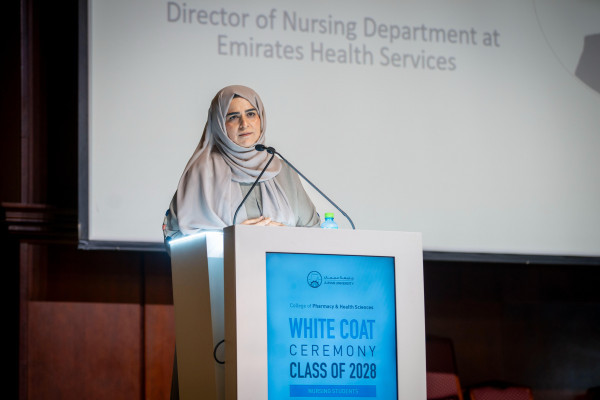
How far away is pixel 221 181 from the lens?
2.47 m

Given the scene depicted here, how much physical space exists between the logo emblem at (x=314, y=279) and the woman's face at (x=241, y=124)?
0.79 m

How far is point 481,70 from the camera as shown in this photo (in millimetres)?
4246

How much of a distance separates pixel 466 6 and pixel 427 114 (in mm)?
633

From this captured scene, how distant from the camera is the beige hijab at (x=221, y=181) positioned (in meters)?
2.42

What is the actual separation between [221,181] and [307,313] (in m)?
0.73

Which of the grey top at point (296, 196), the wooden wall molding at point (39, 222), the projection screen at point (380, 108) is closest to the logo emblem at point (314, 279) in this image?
the grey top at point (296, 196)

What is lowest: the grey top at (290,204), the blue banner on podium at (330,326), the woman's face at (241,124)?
the blue banner on podium at (330,326)

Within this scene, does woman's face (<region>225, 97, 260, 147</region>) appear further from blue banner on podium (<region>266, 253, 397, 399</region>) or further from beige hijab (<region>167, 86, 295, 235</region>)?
blue banner on podium (<region>266, 253, 397, 399</region>)

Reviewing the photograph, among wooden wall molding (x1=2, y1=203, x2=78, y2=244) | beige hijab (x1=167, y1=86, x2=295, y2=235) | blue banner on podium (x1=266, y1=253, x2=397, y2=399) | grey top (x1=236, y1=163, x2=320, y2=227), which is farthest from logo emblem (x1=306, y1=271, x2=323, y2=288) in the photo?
wooden wall molding (x1=2, y1=203, x2=78, y2=244)

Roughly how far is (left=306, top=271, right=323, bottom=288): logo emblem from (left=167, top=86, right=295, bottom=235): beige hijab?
56cm

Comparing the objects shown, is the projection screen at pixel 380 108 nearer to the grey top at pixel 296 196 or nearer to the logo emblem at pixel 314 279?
the grey top at pixel 296 196

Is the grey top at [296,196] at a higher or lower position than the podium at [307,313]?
higher

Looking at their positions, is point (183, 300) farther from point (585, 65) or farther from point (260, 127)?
point (585, 65)

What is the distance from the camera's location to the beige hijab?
2420mm
